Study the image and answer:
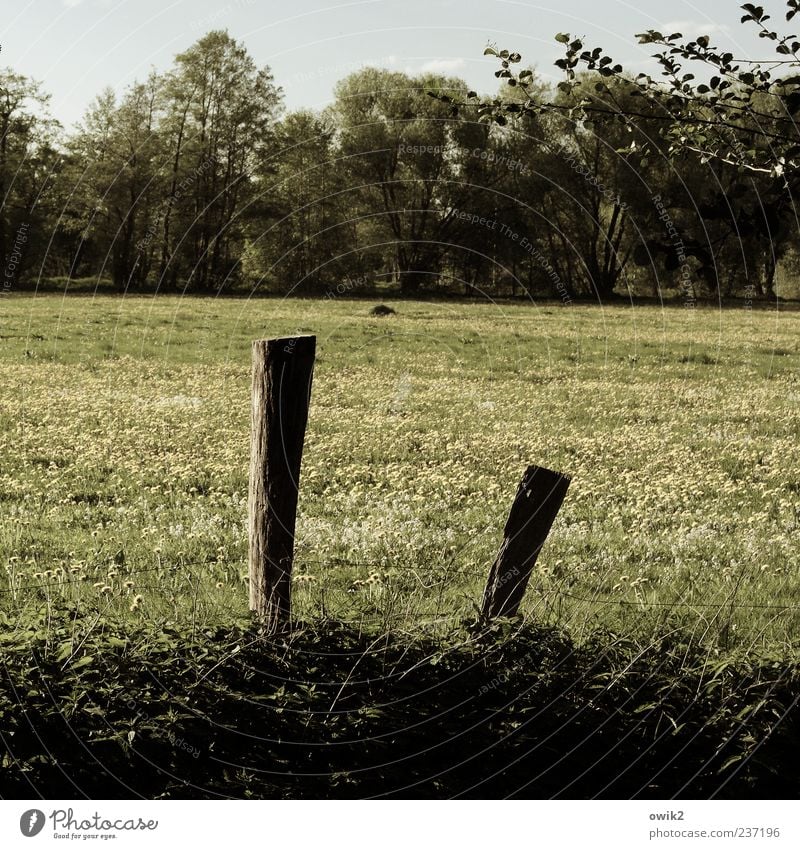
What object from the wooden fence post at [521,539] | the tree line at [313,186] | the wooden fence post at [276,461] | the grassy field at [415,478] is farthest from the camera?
the tree line at [313,186]

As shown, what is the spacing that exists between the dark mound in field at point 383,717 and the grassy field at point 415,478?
37 centimetres

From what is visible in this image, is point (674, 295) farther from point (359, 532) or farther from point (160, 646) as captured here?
point (160, 646)

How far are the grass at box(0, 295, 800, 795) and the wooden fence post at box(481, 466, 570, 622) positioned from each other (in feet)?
0.92

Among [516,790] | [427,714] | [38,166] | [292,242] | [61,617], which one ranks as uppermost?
[38,166]

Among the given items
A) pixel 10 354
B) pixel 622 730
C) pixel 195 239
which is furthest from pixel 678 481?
pixel 195 239

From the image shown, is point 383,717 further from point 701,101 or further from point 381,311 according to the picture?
point 381,311

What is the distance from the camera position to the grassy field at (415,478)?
8.88m

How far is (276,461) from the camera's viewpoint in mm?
7102

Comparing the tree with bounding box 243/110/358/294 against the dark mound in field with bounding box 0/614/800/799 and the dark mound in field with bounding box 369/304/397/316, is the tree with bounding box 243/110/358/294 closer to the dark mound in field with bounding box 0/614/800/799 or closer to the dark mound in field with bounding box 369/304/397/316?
the dark mound in field with bounding box 369/304/397/316

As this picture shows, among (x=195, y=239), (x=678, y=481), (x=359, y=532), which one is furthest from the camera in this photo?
(x=195, y=239)

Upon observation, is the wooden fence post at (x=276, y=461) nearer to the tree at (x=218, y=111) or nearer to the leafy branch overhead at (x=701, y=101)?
the leafy branch overhead at (x=701, y=101)

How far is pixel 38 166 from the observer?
193ft

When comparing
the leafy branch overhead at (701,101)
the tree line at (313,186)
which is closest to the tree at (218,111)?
the tree line at (313,186)

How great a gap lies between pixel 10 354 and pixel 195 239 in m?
28.3
